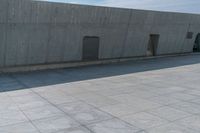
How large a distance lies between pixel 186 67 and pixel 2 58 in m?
8.65

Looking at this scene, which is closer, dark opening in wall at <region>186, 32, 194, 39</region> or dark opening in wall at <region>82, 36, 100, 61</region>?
dark opening in wall at <region>82, 36, 100, 61</region>

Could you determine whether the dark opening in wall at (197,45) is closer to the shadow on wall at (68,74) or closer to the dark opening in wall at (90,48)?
the shadow on wall at (68,74)

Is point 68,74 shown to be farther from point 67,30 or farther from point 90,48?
point 90,48

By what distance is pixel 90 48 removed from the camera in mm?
12984

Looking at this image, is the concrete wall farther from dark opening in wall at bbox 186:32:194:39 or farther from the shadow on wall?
dark opening in wall at bbox 186:32:194:39

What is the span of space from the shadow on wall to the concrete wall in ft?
2.61

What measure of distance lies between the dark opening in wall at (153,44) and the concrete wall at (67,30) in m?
0.29

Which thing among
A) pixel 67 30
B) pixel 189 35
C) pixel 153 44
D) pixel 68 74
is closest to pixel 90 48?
pixel 67 30

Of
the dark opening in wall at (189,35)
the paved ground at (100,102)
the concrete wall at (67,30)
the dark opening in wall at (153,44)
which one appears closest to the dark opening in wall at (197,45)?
the dark opening in wall at (189,35)

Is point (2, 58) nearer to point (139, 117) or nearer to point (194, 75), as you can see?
point (139, 117)

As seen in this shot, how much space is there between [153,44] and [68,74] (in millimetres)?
A: 7072

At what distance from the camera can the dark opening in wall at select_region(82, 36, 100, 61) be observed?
1275 centimetres

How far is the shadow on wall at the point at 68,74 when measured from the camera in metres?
9.00

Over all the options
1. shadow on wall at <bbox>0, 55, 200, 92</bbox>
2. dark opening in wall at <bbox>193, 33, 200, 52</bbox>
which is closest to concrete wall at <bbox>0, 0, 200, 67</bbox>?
shadow on wall at <bbox>0, 55, 200, 92</bbox>
